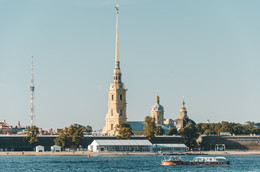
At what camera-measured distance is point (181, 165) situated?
543ft

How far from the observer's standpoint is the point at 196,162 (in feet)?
545

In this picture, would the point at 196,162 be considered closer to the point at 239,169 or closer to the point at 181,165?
the point at 181,165

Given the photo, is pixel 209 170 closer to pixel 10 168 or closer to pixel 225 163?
pixel 225 163

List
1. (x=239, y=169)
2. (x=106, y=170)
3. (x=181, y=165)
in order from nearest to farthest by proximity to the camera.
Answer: (x=106, y=170) < (x=239, y=169) < (x=181, y=165)

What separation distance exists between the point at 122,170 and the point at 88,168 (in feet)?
31.9

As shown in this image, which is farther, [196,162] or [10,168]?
[196,162]

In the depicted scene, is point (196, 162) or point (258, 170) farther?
point (196, 162)

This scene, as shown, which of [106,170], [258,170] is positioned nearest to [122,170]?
[106,170]

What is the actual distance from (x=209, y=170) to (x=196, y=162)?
60.0 feet

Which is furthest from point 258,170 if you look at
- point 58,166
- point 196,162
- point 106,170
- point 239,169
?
point 58,166

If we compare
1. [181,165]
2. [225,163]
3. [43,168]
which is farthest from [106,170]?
[225,163]

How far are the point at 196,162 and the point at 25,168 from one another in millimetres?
41938

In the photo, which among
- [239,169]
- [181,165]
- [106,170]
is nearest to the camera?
[106,170]

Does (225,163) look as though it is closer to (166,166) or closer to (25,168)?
(166,166)
